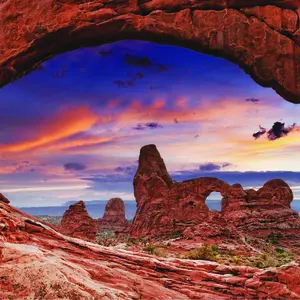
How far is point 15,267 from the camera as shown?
9.20 meters

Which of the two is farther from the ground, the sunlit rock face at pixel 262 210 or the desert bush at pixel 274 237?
the sunlit rock face at pixel 262 210

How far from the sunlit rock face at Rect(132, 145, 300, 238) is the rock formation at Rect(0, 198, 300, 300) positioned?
3345 centimetres

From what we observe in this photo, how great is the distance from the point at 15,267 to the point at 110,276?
2.72 metres

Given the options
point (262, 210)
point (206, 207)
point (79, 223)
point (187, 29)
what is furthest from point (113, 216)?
point (187, 29)

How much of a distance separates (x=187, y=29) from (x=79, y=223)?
4165 centimetres

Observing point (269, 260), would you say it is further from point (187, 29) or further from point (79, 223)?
point (79, 223)

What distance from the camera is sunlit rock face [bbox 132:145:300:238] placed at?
170 feet

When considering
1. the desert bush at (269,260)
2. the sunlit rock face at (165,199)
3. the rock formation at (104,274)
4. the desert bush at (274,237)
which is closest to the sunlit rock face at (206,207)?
the sunlit rock face at (165,199)

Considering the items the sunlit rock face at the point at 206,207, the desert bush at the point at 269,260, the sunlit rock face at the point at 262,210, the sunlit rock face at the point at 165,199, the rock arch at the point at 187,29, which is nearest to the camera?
the rock arch at the point at 187,29

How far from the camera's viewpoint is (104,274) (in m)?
10.5

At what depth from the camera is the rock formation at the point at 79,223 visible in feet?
159

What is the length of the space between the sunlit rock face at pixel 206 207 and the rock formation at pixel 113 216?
29578mm

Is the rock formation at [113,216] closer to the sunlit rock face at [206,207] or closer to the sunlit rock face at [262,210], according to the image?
the sunlit rock face at [206,207]

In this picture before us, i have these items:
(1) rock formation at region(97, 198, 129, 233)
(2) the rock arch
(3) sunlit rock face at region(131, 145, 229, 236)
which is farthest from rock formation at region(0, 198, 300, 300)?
(1) rock formation at region(97, 198, 129, 233)
